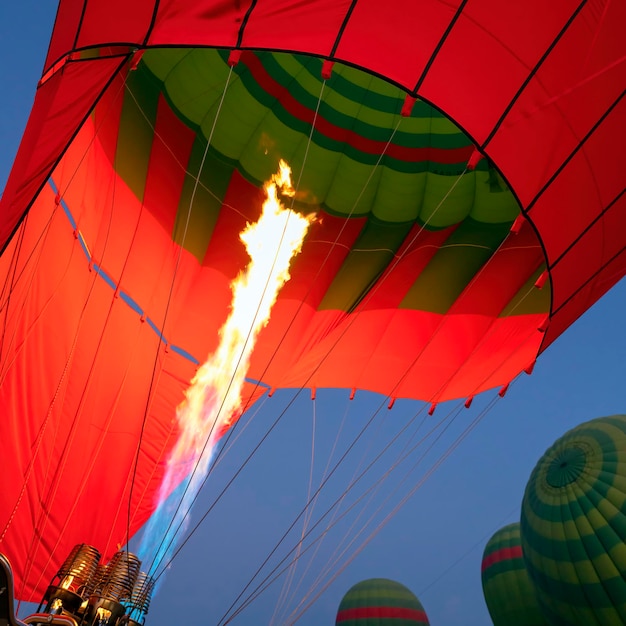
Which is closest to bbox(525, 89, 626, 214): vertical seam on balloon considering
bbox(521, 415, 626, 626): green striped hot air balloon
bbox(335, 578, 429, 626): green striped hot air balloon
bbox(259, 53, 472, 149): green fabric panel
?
bbox(259, 53, 472, 149): green fabric panel

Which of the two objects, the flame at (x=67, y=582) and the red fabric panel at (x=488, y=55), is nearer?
the red fabric panel at (x=488, y=55)

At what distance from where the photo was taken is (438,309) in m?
7.90

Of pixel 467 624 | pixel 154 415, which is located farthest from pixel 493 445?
pixel 154 415

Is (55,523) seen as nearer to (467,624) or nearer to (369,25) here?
(369,25)

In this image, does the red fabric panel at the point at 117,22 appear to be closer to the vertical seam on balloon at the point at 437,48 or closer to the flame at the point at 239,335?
the vertical seam on balloon at the point at 437,48

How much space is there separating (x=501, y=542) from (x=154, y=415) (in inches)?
235

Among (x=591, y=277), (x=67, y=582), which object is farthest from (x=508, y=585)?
(x=67, y=582)

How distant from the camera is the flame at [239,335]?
766 cm

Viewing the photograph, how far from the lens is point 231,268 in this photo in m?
7.84

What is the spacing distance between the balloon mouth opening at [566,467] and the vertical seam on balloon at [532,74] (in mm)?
4484

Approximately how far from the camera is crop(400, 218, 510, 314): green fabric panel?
7.46 m

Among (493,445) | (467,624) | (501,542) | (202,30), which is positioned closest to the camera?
(202,30)

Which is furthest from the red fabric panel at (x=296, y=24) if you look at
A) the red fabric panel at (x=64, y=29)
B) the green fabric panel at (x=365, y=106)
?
the green fabric panel at (x=365, y=106)

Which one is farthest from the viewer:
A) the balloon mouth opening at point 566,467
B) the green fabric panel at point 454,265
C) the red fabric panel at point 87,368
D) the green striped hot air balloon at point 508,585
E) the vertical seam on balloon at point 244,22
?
the green striped hot air balloon at point 508,585
